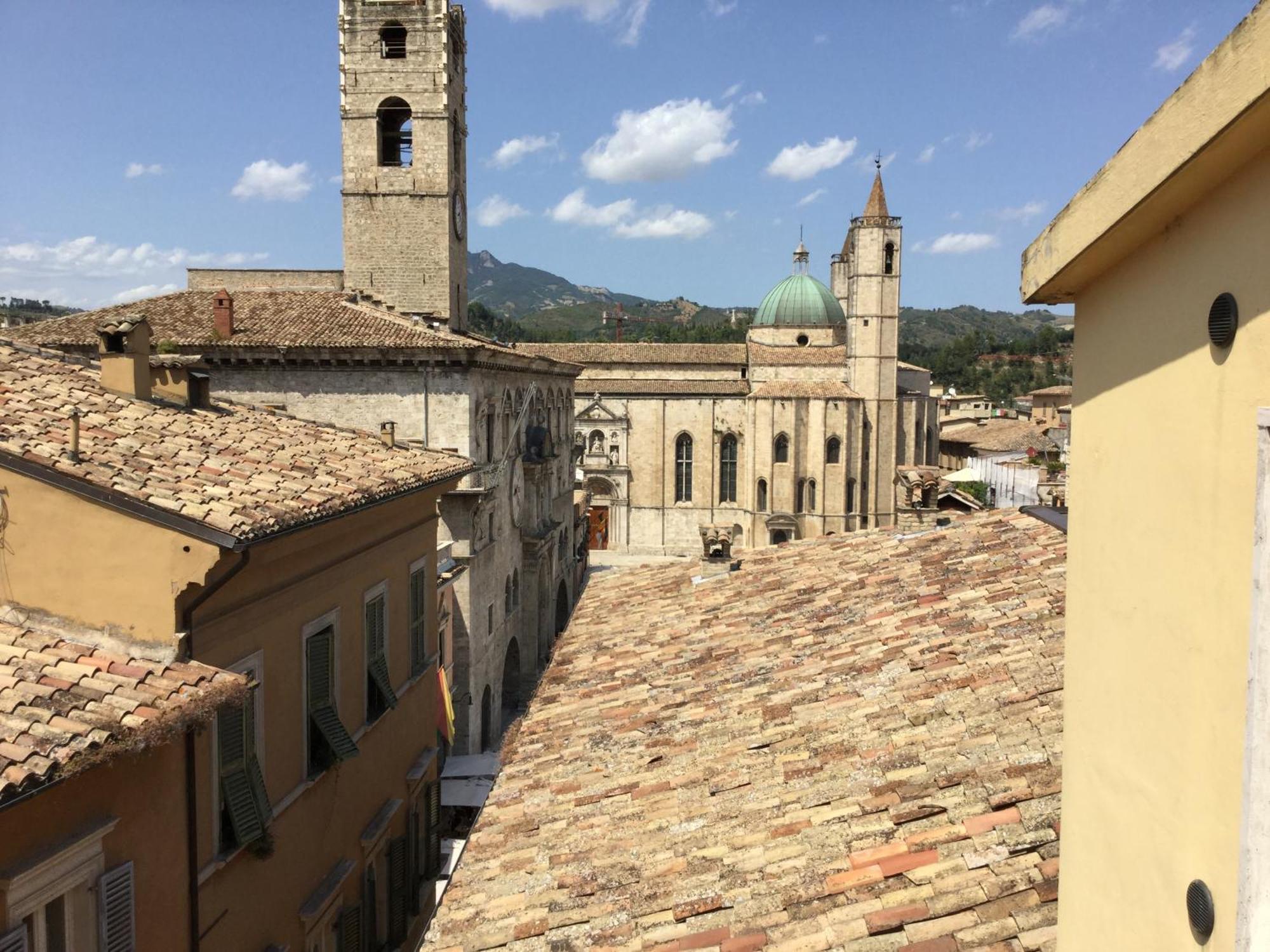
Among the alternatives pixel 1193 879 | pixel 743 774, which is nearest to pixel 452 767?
pixel 743 774

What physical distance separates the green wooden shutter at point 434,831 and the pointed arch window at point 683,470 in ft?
133

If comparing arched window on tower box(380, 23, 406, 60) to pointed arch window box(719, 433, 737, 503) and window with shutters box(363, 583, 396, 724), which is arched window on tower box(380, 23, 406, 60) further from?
pointed arch window box(719, 433, 737, 503)

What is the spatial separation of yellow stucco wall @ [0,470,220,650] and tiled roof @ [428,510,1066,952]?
2.79 metres

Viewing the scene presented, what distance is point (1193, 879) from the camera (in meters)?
2.80

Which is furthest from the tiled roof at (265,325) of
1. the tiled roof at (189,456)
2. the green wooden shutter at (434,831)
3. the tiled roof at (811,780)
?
the tiled roof at (811,780)

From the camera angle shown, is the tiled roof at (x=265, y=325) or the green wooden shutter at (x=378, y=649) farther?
the tiled roof at (x=265, y=325)

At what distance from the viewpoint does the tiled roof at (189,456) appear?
21.3ft

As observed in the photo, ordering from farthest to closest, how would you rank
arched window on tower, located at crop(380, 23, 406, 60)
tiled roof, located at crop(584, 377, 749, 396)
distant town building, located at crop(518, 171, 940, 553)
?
tiled roof, located at crop(584, 377, 749, 396) < distant town building, located at crop(518, 171, 940, 553) < arched window on tower, located at crop(380, 23, 406, 60)

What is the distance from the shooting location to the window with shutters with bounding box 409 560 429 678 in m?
11.8

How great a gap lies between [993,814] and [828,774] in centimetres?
141

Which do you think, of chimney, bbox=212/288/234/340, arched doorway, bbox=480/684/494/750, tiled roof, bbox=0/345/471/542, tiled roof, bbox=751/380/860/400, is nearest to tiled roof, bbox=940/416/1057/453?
tiled roof, bbox=751/380/860/400

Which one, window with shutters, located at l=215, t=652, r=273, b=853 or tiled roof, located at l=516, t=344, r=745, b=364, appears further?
tiled roof, located at l=516, t=344, r=745, b=364

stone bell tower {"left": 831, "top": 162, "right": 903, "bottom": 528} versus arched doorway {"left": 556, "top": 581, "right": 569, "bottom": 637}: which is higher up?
stone bell tower {"left": 831, "top": 162, "right": 903, "bottom": 528}

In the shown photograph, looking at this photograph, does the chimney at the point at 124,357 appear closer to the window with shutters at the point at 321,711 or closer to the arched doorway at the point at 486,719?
the window with shutters at the point at 321,711
